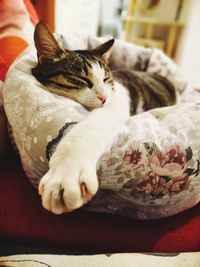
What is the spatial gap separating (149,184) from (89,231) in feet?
0.55

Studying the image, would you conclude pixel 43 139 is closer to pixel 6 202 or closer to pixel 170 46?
pixel 6 202

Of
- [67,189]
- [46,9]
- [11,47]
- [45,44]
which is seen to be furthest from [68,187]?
[46,9]

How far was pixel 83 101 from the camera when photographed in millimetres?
709

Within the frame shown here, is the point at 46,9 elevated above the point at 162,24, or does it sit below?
above

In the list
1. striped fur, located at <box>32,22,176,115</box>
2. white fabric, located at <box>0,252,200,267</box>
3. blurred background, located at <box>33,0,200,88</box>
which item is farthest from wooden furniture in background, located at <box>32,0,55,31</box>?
white fabric, located at <box>0,252,200,267</box>

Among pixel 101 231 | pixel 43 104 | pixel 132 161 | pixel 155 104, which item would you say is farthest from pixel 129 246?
pixel 155 104

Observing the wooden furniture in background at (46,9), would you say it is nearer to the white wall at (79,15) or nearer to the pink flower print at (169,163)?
the white wall at (79,15)

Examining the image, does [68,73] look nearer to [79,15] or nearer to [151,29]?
[79,15]

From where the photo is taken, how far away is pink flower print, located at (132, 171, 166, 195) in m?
0.53

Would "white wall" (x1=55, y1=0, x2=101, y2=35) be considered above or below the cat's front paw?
below

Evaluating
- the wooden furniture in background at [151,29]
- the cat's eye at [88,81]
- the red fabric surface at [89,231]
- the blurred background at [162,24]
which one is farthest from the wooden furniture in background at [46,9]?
the wooden furniture in background at [151,29]

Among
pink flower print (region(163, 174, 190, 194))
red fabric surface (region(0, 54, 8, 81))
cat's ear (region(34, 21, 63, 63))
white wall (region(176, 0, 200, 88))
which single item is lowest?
white wall (region(176, 0, 200, 88))

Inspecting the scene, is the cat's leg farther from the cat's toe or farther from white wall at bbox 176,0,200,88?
white wall at bbox 176,0,200,88

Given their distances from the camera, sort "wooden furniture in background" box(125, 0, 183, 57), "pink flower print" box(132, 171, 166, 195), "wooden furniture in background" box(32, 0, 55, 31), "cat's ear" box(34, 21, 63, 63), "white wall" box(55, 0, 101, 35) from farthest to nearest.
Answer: "wooden furniture in background" box(125, 0, 183, 57), "white wall" box(55, 0, 101, 35), "wooden furniture in background" box(32, 0, 55, 31), "cat's ear" box(34, 21, 63, 63), "pink flower print" box(132, 171, 166, 195)
